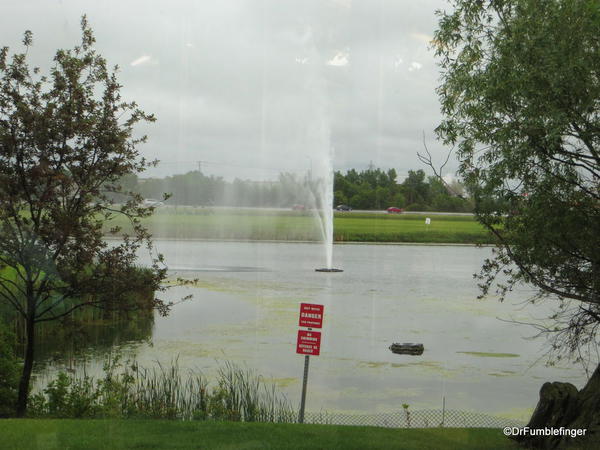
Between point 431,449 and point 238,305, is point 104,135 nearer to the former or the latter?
point 431,449

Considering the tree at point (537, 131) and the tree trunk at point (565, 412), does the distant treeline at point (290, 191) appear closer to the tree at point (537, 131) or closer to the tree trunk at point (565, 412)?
the tree at point (537, 131)

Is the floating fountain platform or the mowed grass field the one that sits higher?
the mowed grass field

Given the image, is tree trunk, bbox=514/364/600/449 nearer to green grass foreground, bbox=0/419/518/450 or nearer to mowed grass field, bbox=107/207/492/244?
green grass foreground, bbox=0/419/518/450

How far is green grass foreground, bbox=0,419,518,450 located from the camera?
24.5ft

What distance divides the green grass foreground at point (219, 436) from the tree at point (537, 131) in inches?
60.0

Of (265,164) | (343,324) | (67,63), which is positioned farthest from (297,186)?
(67,63)

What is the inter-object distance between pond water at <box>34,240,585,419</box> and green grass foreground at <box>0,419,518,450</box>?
3.00m

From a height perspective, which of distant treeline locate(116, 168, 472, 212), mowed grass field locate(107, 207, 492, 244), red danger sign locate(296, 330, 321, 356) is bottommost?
red danger sign locate(296, 330, 321, 356)

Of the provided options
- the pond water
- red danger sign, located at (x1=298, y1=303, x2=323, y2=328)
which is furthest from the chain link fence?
red danger sign, located at (x1=298, y1=303, x2=323, y2=328)

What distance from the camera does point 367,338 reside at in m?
17.5

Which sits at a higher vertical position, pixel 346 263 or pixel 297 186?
pixel 297 186

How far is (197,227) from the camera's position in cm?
5150

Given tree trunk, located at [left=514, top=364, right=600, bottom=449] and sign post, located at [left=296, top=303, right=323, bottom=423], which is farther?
sign post, located at [left=296, top=303, right=323, bottom=423]

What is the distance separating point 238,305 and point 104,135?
12.9 m
